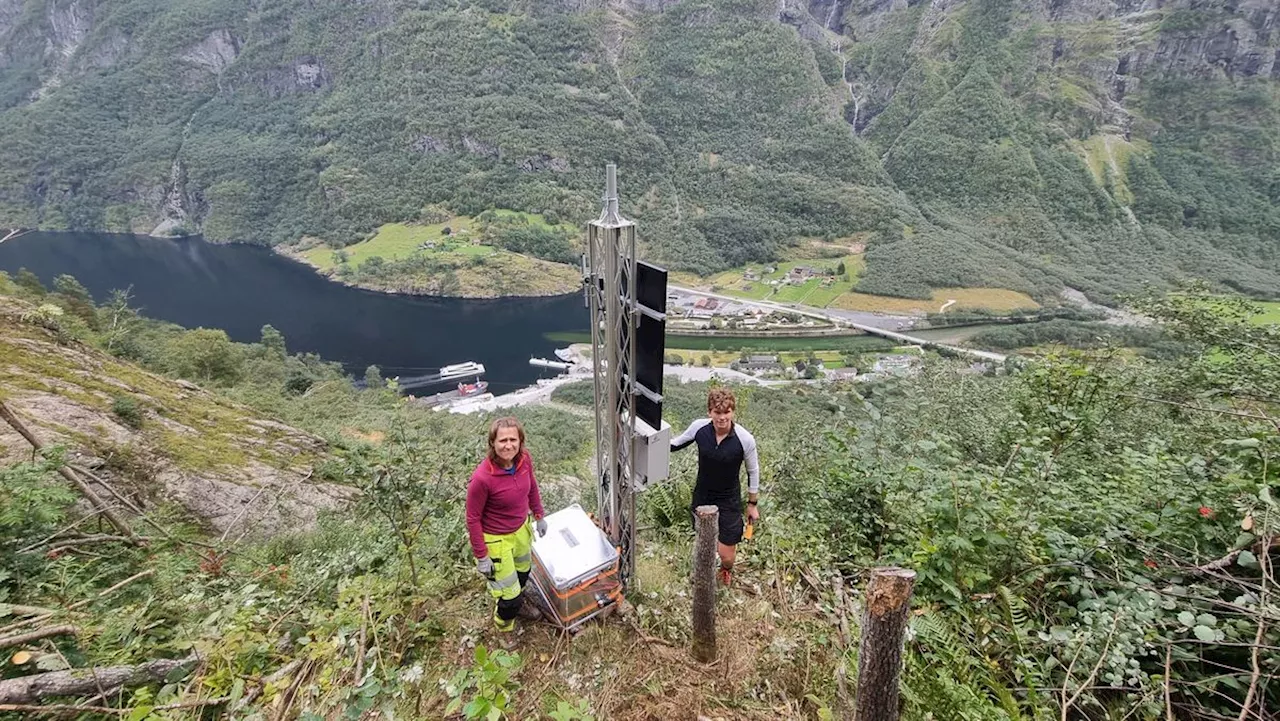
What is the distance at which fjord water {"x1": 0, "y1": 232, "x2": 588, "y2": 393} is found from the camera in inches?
1686

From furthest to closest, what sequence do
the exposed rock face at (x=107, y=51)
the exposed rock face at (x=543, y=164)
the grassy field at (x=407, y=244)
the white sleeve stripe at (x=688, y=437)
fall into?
the exposed rock face at (x=107, y=51)
the exposed rock face at (x=543, y=164)
the grassy field at (x=407, y=244)
the white sleeve stripe at (x=688, y=437)

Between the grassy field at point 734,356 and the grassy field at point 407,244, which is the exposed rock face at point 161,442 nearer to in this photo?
the grassy field at point 734,356

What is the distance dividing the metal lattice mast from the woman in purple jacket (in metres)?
0.47

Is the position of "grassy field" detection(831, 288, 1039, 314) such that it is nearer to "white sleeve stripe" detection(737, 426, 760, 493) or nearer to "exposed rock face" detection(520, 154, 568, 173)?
"exposed rock face" detection(520, 154, 568, 173)

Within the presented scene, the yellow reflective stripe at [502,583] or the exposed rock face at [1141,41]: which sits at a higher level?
the exposed rock face at [1141,41]

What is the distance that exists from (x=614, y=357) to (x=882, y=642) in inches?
68.9

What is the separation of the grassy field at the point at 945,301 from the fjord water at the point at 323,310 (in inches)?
1172

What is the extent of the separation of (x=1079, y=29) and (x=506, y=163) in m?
112

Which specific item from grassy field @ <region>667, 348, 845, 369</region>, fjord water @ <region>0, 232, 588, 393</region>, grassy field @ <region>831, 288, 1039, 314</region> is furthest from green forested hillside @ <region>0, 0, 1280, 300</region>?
grassy field @ <region>667, 348, 845, 369</region>

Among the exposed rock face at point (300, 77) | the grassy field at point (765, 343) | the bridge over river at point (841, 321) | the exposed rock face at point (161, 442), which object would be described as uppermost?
the exposed rock face at point (300, 77)

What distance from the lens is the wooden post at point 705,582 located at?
2.54 m

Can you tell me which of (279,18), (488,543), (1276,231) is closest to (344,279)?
(488,543)

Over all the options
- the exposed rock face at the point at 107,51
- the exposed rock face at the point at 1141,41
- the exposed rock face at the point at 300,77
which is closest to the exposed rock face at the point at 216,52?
the exposed rock face at the point at 300,77

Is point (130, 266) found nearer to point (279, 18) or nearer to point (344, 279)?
point (344, 279)
